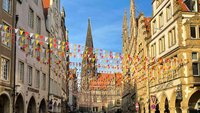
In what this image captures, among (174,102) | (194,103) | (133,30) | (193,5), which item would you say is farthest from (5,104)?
(133,30)

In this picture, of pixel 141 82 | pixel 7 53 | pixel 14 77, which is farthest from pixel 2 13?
pixel 141 82

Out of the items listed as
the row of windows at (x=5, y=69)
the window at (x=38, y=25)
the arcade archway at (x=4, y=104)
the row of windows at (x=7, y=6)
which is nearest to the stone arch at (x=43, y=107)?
the window at (x=38, y=25)

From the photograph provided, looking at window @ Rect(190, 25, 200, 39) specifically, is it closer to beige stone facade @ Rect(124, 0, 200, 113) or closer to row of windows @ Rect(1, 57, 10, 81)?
→ beige stone facade @ Rect(124, 0, 200, 113)

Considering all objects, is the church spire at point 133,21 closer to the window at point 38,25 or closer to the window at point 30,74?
the window at point 38,25

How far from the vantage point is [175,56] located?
34.3 meters

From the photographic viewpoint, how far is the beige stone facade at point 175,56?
1271 inches

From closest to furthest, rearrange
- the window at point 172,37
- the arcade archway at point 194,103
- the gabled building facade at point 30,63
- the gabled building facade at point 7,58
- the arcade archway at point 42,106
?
the gabled building facade at point 7,58
the gabled building facade at point 30,63
the arcade archway at point 194,103
the window at point 172,37
the arcade archway at point 42,106

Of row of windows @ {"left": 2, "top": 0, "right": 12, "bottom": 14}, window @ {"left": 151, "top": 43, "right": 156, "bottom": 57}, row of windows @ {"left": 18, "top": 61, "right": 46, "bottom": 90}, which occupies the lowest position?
row of windows @ {"left": 18, "top": 61, "right": 46, "bottom": 90}

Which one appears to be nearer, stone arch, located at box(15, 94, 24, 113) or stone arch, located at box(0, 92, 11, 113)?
stone arch, located at box(0, 92, 11, 113)

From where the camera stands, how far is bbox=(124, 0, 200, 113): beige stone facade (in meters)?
32.3

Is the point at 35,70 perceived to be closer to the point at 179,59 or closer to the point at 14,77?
the point at 14,77

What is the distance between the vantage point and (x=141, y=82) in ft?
168

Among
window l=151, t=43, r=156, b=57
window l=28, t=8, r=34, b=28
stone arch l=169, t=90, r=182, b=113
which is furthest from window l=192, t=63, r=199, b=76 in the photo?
window l=28, t=8, r=34, b=28

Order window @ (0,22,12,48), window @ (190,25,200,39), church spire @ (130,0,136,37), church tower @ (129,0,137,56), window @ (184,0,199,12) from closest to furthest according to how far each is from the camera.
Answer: window @ (0,22,12,48) < window @ (190,25,200,39) < window @ (184,0,199,12) < church tower @ (129,0,137,56) < church spire @ (130,0,136,37)
